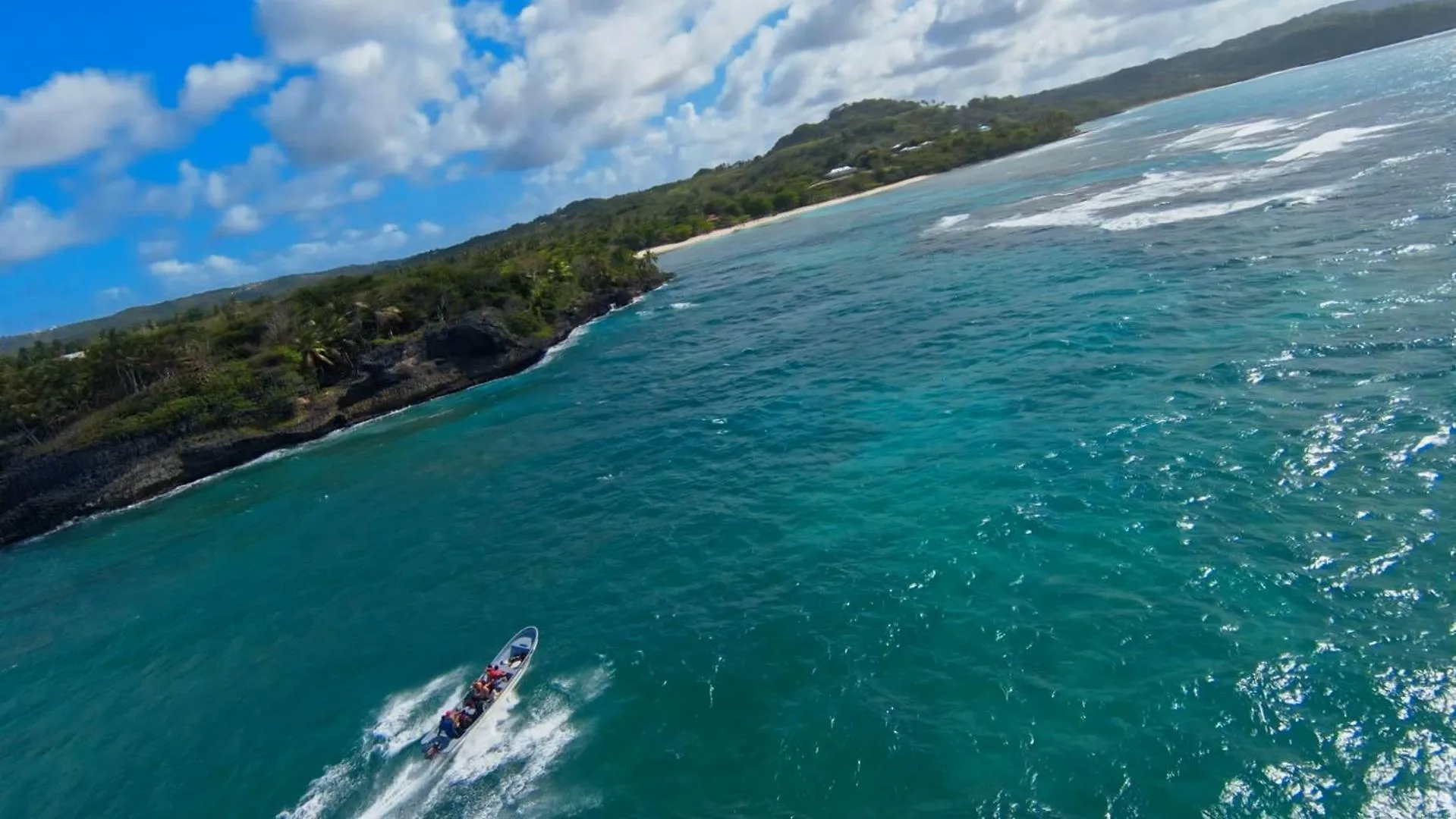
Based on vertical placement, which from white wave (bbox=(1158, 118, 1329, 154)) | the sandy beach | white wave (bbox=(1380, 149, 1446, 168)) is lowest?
white wave (bbox=(1380, 149, 1446, 168))

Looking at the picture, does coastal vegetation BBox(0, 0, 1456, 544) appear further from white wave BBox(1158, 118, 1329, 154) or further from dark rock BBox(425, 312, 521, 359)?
white wave BBox(1158, 118, 1329, 154)

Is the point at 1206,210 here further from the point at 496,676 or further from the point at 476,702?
the point at 476,702

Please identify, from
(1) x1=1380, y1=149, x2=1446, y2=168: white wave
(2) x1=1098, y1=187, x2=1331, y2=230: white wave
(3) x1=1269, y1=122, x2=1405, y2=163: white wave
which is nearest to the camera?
(2) x1=1098, y1=187, x2=1331, y2=230: white wave

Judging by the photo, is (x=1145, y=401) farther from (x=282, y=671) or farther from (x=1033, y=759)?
(x=282, y=671)

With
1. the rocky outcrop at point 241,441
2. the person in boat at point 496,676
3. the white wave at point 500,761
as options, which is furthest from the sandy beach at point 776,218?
the white wave at point 500,761

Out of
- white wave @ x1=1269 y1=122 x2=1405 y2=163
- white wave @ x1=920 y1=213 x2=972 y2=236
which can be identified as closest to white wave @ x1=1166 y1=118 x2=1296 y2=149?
white wave @ x1=1269 y1=122 x2=1405 y2=163

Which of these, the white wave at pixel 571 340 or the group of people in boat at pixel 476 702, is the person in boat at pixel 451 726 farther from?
the white wave at pixel 571 340

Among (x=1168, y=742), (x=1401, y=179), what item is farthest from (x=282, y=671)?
(x=1401, y=179)
